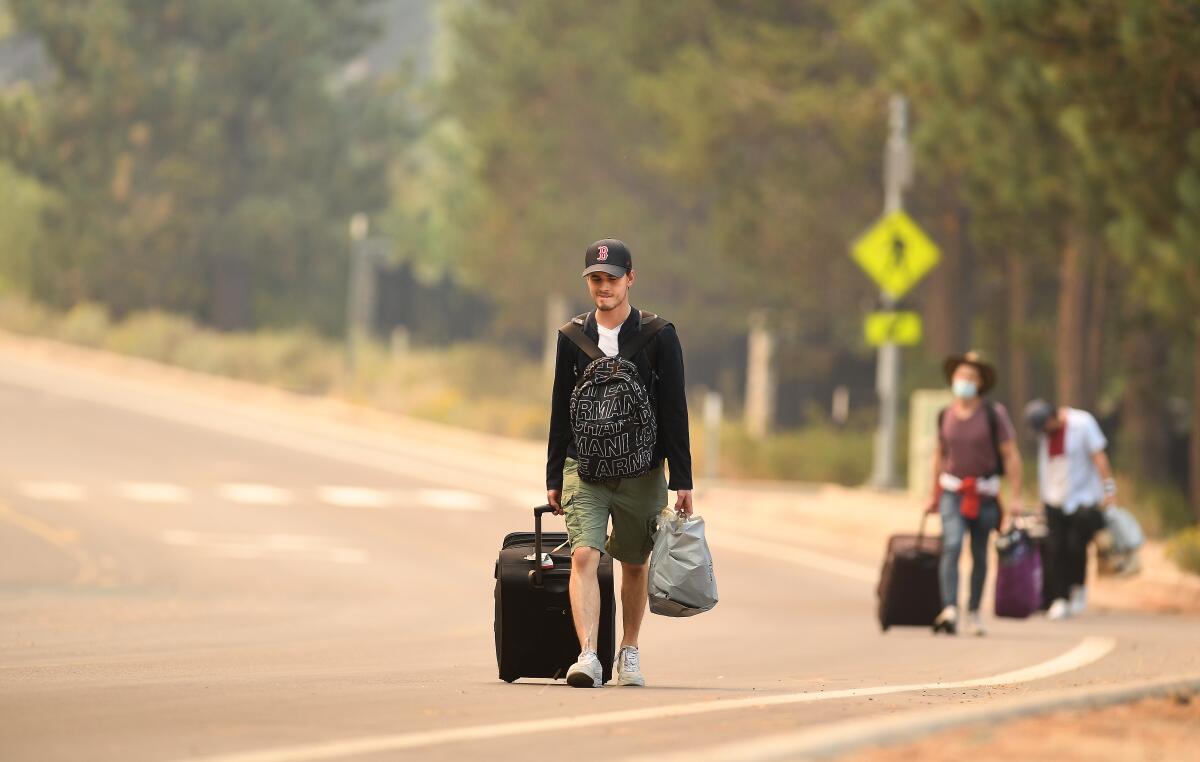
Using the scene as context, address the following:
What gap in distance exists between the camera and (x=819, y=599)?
20000 millimetres

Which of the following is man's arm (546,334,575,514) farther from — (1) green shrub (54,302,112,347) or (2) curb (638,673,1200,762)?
(1) green shrub (54,302,112,347)

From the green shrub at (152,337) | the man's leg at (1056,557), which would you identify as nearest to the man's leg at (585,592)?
the man's leg at (1056,557)

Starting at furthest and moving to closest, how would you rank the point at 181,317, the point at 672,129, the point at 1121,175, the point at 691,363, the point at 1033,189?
the point at 181,317 → the point at 691,363 → the point at 672,129 → the point at 1033,189 → the point at 1121,175

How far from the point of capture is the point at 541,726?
852 centimetres

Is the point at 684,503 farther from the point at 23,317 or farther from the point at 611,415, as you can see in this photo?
the point at 23,317

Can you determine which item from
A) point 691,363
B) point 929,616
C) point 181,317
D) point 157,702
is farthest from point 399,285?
point 157,702

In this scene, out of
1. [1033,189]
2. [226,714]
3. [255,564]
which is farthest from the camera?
[1033,189]

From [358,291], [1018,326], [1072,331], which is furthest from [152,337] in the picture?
[1072,331]

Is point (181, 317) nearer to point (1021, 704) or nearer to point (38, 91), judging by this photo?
point (38, 91)

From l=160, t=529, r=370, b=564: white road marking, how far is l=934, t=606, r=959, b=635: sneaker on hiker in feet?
25.2

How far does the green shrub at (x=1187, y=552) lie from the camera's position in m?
21.9

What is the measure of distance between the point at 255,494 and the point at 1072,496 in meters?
13.1

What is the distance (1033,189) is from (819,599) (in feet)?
36.2

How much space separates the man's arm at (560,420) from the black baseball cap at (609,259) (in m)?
0.34
